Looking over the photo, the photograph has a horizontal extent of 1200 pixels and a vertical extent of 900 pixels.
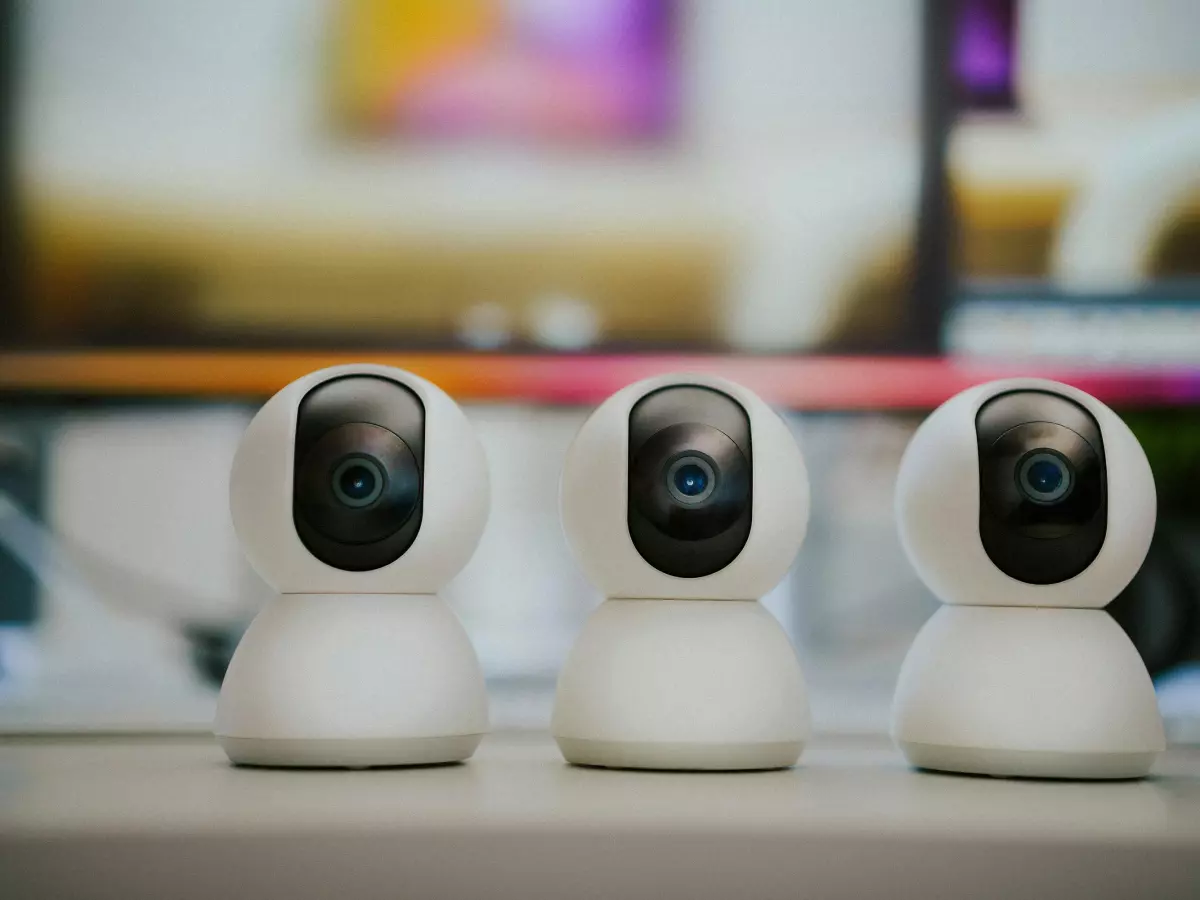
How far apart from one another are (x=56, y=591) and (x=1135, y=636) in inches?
41.9

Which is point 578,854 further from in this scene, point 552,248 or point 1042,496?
point 552,248

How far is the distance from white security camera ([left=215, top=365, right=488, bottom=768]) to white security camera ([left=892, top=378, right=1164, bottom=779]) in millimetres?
300

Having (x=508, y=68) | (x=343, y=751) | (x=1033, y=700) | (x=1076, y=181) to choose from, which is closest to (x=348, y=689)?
(x=343, y=751)

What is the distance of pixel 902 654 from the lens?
1.25 m

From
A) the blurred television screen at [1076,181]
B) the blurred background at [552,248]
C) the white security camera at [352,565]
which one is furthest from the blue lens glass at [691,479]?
the blurred television screen at [1076,181]

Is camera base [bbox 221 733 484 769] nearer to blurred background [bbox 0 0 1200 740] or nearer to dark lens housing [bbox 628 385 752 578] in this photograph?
dark lens housing [bbox 628 385 752 578]

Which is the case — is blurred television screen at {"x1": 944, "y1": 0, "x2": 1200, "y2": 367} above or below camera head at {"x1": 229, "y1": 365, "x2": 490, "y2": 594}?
above

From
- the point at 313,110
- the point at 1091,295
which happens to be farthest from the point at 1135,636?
the point at 313,110

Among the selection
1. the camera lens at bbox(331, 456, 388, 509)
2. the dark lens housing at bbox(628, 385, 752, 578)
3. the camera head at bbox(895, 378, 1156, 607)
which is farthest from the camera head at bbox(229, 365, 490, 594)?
the camera head at bbox(895, 378, 1156, 607)

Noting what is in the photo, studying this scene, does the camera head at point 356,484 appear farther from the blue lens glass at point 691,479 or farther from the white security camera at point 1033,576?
the white security camera at point 1033,576

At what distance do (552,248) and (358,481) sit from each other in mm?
606

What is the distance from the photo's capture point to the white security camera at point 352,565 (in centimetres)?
76

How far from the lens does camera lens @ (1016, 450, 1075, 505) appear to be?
76cm

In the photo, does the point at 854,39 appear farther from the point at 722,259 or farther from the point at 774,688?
the point at 774,688
